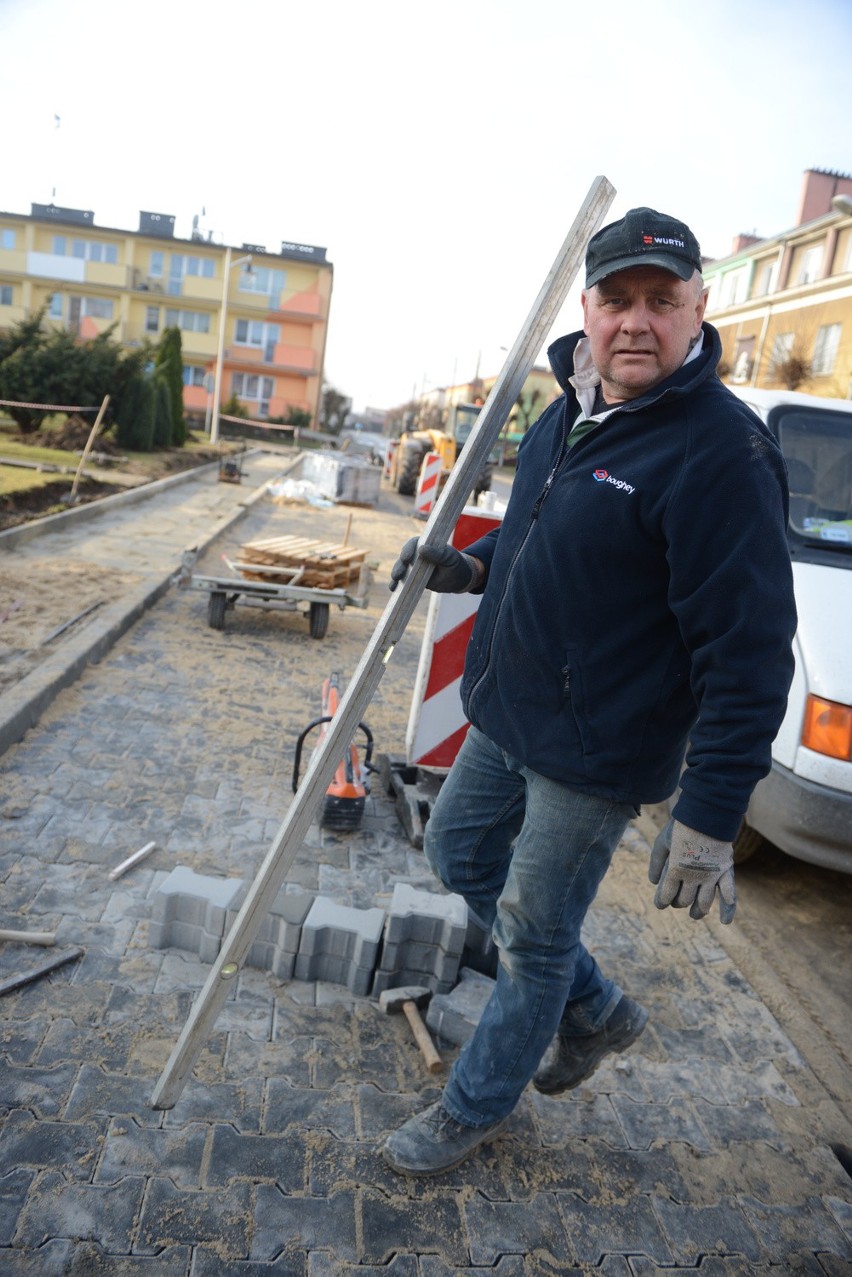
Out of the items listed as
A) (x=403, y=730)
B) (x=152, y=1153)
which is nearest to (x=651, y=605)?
(x=152, y=1153)

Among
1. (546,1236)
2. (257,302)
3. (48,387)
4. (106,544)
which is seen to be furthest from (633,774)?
(257,302)

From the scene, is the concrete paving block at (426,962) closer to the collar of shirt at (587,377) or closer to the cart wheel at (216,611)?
the collar of shirt at (587,377)

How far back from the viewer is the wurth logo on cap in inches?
82.6

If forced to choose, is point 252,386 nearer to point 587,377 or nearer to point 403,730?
point 403,730

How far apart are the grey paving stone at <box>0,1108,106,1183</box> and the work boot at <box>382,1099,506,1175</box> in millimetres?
748

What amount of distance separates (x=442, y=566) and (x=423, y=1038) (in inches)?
58.8

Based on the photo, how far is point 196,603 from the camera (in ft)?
29.1

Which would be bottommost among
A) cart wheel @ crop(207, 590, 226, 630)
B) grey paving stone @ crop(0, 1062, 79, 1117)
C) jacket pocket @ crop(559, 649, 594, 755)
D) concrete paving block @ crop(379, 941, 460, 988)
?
grey paving stone @ crop(0, 1062, 79, 1117)

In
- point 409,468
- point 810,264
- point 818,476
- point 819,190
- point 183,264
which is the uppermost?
point 819,190

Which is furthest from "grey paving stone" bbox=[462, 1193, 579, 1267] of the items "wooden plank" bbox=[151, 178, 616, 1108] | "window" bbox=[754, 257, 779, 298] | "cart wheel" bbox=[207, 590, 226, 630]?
"window" bbox=[754, 257, 779, 298]

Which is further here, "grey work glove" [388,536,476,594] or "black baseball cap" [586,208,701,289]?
"grey work glove" [388,536,476,594]

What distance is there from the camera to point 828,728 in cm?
394

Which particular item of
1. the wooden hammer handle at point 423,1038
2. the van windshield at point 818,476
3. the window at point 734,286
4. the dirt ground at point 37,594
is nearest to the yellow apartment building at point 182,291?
the window at point 734,286

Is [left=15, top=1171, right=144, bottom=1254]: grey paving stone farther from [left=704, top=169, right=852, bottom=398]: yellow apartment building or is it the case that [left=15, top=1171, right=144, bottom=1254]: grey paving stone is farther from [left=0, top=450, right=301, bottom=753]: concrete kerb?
[left=704, top=169, right=852, bottom=398]: yellow apartment building
